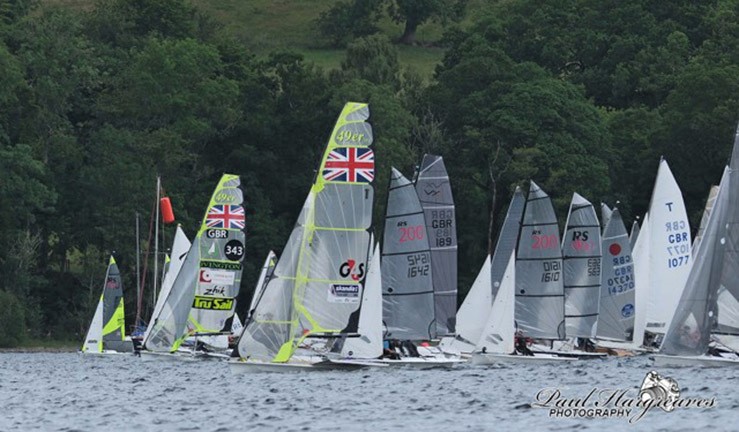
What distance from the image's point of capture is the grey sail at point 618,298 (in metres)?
64.1

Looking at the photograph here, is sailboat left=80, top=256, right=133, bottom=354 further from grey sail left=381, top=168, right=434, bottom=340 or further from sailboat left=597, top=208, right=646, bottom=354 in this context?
grey sail left=381, top=168, right=434, bottom=340

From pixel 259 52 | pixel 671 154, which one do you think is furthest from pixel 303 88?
pixel 259 52

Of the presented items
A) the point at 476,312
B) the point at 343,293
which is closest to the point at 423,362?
the point at 343,293

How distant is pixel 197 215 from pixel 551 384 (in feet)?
164

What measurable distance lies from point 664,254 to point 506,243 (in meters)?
6.27

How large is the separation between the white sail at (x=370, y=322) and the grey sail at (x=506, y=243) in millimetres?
12387

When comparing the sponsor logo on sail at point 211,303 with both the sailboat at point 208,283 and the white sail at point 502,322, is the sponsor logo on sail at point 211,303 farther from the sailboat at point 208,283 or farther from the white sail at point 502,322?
the white sail at point 502,322

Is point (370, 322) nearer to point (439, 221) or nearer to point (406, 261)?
point (406, 261)

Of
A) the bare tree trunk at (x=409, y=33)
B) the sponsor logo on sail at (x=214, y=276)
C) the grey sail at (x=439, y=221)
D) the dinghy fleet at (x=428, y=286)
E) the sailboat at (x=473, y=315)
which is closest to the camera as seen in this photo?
the dinghy fleet at (x=428, y=286)

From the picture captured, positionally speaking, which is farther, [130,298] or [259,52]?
[259,52]

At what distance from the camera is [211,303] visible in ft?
213

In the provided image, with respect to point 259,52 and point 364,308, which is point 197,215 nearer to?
point 259,52

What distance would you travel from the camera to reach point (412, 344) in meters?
54.1

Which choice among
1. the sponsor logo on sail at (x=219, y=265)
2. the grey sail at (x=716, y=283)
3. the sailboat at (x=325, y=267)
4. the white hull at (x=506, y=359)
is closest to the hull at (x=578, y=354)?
the white hull at (x=506, y=359)
